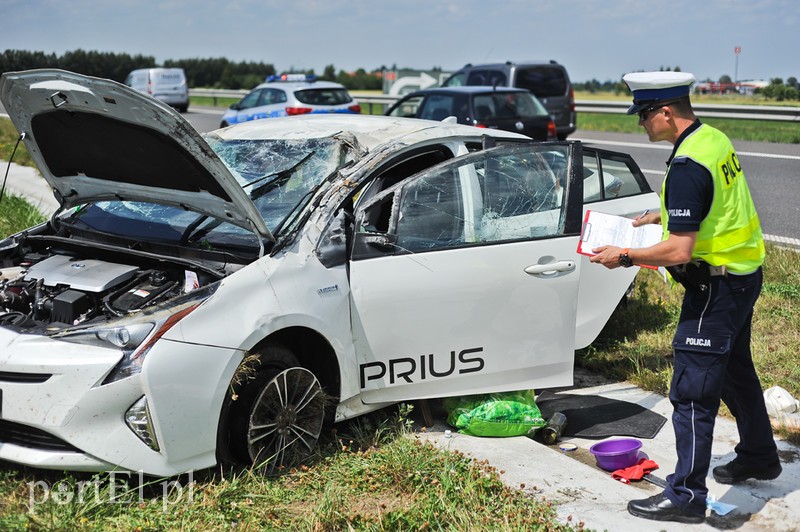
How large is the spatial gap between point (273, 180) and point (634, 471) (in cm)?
230

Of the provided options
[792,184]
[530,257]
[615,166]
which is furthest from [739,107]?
[530,257]

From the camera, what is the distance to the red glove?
4011mm

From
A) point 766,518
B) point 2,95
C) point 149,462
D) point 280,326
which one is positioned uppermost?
point 2,95

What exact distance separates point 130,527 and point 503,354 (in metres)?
1.99

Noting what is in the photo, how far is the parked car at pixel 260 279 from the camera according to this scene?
3.42 metres

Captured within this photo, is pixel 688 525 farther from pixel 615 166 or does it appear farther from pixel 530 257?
pixel 615 166

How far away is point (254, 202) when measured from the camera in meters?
4.36

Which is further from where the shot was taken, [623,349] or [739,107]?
[739,107]

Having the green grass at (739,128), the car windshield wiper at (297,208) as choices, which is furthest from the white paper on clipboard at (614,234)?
the green grass at (739,128)

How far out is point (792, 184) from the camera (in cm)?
1213

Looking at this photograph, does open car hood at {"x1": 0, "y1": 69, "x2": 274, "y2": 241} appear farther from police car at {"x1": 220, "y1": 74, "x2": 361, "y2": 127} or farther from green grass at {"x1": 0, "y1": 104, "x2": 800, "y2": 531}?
police car at {"x1": 220, "y1": 74, "x2": 361, "y2": 127}

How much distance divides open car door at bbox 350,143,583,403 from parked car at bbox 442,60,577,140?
1308cm

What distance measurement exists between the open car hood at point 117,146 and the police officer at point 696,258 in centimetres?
175

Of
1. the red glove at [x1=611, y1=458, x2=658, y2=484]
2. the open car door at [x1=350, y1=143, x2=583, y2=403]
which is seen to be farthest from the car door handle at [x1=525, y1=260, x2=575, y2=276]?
the red glove at [x1=611, y1=458, x2=658, y2=484]
